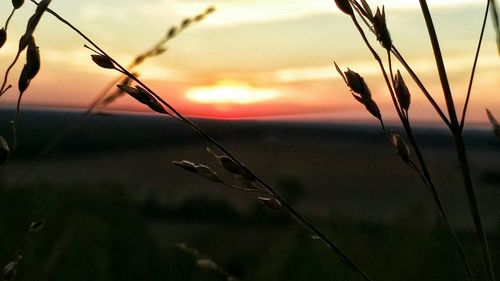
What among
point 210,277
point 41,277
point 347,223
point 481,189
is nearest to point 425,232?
point 347,223

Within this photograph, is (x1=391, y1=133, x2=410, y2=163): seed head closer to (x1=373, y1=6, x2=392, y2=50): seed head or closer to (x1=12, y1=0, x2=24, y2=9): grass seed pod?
(x1=373, y1=6, x2=392, y2=50): seed head

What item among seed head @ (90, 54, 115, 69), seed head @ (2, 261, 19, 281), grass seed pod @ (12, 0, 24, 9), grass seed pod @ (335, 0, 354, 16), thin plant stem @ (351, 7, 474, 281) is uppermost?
grass seed pod @ (12, 0, 24, 9)

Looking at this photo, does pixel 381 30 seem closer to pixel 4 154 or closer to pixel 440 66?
pixel 440 66

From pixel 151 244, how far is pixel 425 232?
3.45 feet

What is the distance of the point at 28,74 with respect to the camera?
1.00 m

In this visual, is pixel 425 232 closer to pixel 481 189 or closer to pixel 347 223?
pixel 347 223

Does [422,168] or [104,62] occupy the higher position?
[104,62]

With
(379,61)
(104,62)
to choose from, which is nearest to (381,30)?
(379,61)

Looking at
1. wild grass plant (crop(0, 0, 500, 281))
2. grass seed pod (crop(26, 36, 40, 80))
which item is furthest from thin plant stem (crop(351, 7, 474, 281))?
grass seed pod (crop(26, 36, 40, 80))

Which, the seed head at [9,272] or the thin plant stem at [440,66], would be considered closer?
the thin plant stem at [440,66]

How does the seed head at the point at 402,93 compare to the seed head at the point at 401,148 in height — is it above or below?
above

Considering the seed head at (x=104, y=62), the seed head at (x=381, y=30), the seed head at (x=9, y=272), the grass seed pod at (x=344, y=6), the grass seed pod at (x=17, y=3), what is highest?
the grass seed pod at (x=17, y=3)

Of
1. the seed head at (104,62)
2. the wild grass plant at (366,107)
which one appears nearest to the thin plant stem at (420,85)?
the wild grass plant at (366,107)

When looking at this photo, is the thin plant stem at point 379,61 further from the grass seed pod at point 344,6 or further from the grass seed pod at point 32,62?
the grass seed pod at point 32,62
